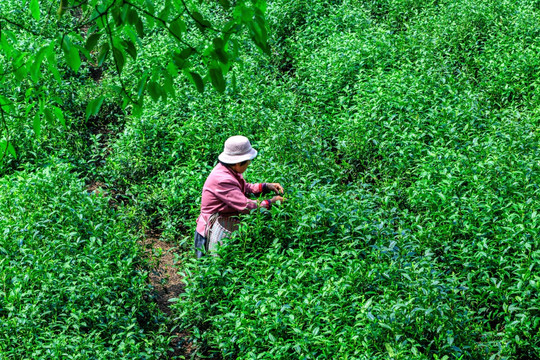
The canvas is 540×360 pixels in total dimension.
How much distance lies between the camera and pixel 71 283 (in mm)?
5355

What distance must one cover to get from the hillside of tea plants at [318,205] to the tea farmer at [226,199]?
0.16m

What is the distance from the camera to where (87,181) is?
8.03 m

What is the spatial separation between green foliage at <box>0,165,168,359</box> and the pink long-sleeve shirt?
80 cm

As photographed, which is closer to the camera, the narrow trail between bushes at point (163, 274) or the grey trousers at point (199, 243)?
the narrow trail between bushes at point (163, 274)

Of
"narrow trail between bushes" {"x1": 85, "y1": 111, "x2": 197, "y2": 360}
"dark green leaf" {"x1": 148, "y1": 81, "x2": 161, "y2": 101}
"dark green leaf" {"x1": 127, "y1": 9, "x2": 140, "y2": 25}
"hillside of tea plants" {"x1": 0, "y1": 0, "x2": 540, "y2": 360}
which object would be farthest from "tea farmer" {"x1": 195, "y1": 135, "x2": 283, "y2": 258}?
"dark green leaf" {"x1": 127, "y1": 9, "x2": 140, "y2": 25}

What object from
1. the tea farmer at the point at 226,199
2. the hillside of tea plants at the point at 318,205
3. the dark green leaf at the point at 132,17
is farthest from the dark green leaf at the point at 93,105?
the tea farmer at the point at 226,199

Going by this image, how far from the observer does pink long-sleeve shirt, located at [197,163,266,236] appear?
226 inches

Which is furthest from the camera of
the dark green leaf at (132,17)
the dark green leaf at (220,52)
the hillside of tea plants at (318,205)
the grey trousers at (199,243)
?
the grey trousers at (199,243)

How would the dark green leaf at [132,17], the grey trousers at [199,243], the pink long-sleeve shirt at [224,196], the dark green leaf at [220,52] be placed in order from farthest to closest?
the grey trousers at [199,243], the pink long-sleeve shirt at [224,196], the dark green leaf at [220,52], the dark green leaf at [132,17]

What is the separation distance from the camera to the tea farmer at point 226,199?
574cm

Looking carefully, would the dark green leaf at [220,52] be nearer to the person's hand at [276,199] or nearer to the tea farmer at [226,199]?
the tea farmer at [226,199]

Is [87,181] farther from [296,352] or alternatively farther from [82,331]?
[296,352]

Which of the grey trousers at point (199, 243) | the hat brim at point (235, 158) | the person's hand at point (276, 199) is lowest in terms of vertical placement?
the grey trousers at point (199, 243)

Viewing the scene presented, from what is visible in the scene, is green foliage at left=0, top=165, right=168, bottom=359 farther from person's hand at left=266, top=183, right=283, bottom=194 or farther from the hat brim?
person's hand at left=266, top=183, right=283, bottom=194
